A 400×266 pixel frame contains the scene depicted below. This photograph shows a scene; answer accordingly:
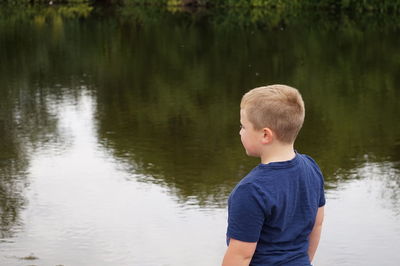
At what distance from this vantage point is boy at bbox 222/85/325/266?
2.54 m

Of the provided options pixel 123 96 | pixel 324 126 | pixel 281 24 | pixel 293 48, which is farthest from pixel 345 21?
pixel 324 126

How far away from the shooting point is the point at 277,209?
8.62 feet

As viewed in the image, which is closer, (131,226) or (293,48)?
(131,226)

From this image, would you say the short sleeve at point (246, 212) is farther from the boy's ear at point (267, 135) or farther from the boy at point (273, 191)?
the boy's ear at point (267, 135)

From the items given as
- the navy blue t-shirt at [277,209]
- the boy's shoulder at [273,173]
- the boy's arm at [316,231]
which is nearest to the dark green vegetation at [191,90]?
the boy's arm at [316,231]

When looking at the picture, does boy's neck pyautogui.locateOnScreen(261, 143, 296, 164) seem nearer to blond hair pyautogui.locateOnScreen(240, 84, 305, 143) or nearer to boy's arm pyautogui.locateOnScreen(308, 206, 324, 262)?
blond hair pyautogui.locateOnScreen(240, 84, 305, 143)

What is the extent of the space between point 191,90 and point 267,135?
40.3 ft

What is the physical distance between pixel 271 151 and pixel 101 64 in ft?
54.5

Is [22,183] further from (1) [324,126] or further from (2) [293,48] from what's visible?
(2) [293,48]

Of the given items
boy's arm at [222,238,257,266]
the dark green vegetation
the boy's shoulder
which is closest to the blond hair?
the boy's shoulder

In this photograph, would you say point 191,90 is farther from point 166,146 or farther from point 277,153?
point 277,153

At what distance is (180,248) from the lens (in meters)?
6.55

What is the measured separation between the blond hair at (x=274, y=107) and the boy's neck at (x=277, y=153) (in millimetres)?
67

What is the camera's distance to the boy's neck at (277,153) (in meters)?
2.65
